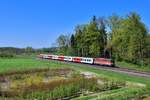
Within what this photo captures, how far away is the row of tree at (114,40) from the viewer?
7056cm

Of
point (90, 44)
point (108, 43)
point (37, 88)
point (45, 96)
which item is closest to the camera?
point (45, 96)

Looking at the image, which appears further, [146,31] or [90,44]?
[90,44]

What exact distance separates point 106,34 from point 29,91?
6544 cm

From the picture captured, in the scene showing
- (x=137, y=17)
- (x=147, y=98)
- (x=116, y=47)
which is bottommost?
(x=147, y=98)

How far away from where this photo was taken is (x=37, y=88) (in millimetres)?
35594

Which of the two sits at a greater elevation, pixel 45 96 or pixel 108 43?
pixel 108 43

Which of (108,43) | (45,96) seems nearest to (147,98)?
(45,96)

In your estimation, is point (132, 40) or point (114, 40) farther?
point (114, 40)

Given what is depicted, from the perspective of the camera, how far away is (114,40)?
268 feet

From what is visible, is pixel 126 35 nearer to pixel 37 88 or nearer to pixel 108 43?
pixel 108 43

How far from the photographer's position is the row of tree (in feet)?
232

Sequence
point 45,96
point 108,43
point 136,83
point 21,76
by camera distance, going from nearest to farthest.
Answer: point 45,96 < point 136,83 < point 21,76 < point 108,43

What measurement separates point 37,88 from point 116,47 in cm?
4926

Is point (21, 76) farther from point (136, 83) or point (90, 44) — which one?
point (90, 44)
